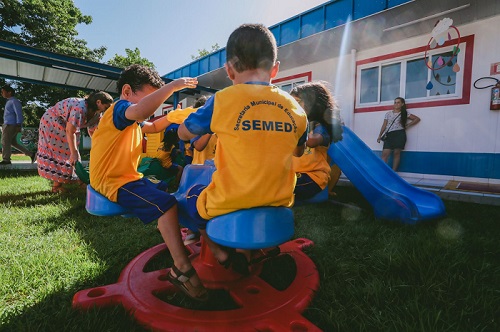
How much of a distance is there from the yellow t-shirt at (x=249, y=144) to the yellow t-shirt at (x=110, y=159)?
0.65m

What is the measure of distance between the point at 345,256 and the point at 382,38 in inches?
232

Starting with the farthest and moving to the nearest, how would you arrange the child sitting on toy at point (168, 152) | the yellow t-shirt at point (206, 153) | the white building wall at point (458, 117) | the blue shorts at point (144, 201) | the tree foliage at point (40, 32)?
the tree foliage at point (40, 32) → the white building wall at point (458, 117) → the child sitting on toy at point (168, 152) → the yellow t-shirt at point (206, 153) → the blue shorts at point (144, 201)

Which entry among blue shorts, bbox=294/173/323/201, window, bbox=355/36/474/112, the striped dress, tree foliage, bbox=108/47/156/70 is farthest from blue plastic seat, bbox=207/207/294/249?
tree foliage, bbox=108/47/156/70

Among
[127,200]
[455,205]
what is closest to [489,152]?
[455,205]

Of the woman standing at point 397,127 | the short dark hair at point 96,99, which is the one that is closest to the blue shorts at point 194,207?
the short dark hair at point 96,99

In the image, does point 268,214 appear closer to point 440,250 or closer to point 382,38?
point 440,250

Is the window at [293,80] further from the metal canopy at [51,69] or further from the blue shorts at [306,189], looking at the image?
the blue shorts at [306,189]

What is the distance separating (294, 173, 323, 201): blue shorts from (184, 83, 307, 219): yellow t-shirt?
1.05 metres

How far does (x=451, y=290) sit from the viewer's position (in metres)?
1.54

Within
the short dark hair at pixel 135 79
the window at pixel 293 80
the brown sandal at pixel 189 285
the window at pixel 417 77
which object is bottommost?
the brown sandal at pixel 189 285

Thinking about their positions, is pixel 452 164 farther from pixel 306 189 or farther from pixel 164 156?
pixel 164 156

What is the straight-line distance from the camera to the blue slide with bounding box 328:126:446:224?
290 cm

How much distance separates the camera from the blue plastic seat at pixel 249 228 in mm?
1142

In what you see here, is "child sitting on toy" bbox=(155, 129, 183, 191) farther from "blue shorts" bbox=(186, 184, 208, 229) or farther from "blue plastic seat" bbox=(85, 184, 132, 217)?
"blue shorts" bbox=(186, 184, 208, 229)
